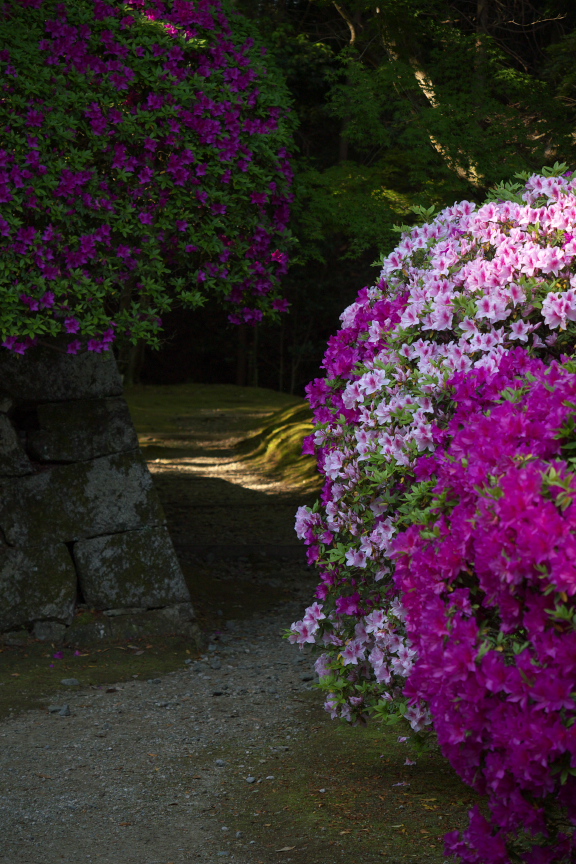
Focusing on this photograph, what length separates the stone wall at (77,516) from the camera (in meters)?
A: 6.24

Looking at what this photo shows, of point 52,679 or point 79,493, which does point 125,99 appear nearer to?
point 79,493

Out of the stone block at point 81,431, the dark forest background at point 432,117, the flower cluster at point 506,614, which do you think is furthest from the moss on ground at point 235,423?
the flower cluster at point 506,614

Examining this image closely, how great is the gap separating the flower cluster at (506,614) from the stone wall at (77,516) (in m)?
3.75

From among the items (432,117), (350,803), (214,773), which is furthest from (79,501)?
(432,117)

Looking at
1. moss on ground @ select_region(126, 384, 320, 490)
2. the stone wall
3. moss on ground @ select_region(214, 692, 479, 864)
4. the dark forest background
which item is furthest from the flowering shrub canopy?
moss on ground @ select_region(126, 384, 320, 490)

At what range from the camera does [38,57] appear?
227 inches

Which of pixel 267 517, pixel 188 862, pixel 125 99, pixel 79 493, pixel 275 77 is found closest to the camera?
pixel 188 862

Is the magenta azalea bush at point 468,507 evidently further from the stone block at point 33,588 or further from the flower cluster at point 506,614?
the stone block at point 33,588

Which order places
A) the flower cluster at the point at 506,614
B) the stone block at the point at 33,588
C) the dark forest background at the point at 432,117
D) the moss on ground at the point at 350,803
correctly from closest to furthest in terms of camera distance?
the flower cluster at the point at 506,614
the moss on ground at the point at 350,803
the stone block at the point at 33,588
the dark forest background at the point at 432,117

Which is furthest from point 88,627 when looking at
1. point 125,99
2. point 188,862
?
point 125,99

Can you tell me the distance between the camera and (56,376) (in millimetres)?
6480

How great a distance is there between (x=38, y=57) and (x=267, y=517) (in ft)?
19.7

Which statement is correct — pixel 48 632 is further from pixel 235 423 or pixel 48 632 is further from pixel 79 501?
pixel 235 423

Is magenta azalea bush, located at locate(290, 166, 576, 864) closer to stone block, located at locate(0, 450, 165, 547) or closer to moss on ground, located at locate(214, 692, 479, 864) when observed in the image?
moss on ground, located at locate(214, 692, 479, 864)
